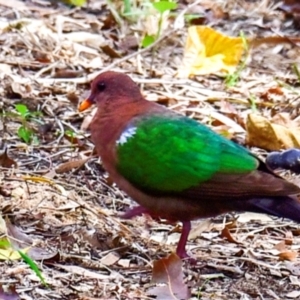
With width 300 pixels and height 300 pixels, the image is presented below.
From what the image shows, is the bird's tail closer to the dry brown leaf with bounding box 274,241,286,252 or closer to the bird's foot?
the bird's foot

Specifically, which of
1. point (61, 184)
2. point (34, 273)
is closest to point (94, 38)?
point (61, 184)

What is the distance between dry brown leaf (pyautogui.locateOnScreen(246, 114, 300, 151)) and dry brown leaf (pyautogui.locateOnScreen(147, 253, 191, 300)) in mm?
1724

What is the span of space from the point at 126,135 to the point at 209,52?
2.60 m

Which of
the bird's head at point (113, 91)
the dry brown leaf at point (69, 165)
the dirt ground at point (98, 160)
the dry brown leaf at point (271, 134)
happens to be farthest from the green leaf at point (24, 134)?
the dry brown leaf at point (271, 134)

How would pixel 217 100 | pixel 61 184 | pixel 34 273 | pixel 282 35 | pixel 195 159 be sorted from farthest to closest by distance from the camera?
pixel 282 35
pixel 217 100
pixel 61 184
pixel 195 159
pixel 34 273

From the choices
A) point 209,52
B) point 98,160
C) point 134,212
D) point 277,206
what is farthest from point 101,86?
point 209,52

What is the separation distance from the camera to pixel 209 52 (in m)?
6.31

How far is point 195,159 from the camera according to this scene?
3750 millimetres

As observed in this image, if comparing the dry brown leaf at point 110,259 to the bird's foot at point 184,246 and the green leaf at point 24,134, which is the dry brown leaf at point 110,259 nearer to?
the bird's foot at point 184,246

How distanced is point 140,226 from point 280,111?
6.15 feet

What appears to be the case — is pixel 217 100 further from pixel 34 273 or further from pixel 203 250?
pixel 34 273

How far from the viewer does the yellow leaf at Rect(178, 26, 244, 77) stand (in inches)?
246

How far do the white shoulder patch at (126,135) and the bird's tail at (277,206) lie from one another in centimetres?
56

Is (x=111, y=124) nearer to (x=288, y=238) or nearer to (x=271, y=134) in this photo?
(x=288, y=238)
